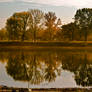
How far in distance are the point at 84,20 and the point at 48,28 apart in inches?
413

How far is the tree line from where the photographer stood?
57000 mm

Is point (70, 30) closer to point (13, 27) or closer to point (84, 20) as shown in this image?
point (84, 20)

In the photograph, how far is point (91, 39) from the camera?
57.5m

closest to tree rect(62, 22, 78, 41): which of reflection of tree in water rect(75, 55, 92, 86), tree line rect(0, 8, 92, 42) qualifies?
tree line rect(0, 8, 92, 42)

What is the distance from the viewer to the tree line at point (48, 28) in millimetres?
57000

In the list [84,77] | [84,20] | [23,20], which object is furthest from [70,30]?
[84,77]

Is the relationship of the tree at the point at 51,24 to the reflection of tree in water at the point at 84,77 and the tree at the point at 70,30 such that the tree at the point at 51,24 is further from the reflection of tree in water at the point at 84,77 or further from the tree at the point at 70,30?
the reflection of tree in water at the point at 84,77

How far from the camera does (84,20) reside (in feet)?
197

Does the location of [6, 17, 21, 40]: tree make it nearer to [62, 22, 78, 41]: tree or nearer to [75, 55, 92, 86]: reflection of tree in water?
[62, 22, 78, 41]: tree

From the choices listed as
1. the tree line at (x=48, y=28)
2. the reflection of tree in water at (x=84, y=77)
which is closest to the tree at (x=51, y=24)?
the tree line at (x=48, y=28)

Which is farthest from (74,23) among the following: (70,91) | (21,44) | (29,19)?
(70,91)

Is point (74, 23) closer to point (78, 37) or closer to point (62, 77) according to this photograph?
point (78, 37)

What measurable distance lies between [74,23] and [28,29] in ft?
39.6

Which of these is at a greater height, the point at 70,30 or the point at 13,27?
the point at 13,27
